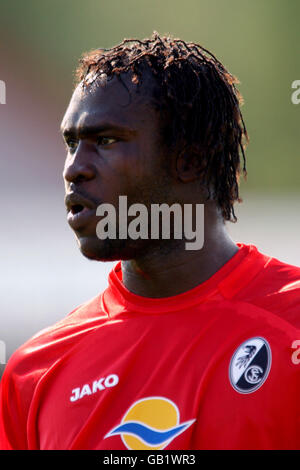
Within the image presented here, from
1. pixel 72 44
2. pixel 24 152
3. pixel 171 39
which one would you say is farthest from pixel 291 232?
pixel 171 39

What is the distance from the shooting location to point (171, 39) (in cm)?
253

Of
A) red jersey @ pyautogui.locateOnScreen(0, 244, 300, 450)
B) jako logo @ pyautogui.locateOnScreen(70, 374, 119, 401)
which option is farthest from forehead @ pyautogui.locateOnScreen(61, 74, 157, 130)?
jako logo @ pyautogui.locateOnScreen(70, 374, 119, 401)

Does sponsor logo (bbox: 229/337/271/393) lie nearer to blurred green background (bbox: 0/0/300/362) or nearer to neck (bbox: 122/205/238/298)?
neck (bbox: 122/205/238/298)

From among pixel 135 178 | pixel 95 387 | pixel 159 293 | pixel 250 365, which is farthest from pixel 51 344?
pixel 250 365

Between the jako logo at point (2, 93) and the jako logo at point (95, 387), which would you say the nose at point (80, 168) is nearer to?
the jako logo at point (95, 387)

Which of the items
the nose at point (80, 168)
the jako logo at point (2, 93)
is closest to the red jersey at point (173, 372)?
the nose at point (80, 168)

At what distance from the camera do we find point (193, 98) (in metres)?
2.33

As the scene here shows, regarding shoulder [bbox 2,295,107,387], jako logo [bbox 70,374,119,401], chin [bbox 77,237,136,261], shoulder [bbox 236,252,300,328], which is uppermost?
chin [bbox 77,237,136,261]

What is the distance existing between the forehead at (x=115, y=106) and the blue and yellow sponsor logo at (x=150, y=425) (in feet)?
2.60

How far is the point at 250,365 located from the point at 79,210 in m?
0.68

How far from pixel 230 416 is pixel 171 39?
4.01 feet

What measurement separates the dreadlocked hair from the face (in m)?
0.05

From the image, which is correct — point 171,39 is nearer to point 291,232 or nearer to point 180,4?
point 291,232

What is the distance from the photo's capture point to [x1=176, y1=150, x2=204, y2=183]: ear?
7.64 ft
